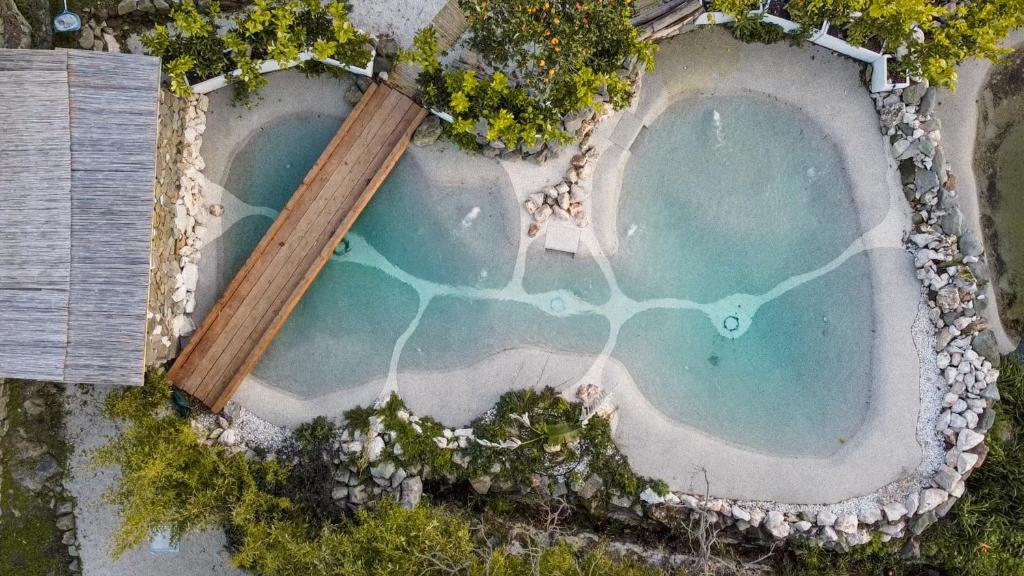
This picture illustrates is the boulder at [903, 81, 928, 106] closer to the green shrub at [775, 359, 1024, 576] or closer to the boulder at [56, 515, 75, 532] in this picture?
the green shrub at [775, 359, 1024, 576]

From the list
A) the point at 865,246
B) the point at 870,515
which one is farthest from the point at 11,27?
the point at 870,515

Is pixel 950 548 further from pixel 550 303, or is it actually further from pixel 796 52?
pixel 796 52

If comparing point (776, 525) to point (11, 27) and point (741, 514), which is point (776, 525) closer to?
point (741, 514)

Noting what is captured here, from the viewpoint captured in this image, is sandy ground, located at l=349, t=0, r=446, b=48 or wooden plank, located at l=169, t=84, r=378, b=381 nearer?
wooden plank, located at l=169, t=84, r=378, b=381

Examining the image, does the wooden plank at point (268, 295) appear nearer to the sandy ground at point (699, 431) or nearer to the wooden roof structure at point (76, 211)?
the sandy ground at point (699, 431)

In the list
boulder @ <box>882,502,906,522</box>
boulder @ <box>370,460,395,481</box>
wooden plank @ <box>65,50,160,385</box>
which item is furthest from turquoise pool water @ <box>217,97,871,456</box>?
wooden plank @ <box>65,50,160,385</box>

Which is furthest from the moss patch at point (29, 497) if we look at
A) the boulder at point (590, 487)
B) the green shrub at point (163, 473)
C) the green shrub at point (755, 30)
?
the green shrub at point (755, 30)
